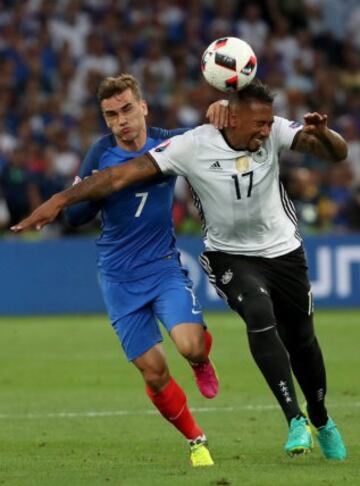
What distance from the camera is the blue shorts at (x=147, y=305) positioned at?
8.54 m

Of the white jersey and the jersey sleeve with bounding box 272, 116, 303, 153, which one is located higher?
the jersey sleeve with bounding box 272, 116, 303, 153

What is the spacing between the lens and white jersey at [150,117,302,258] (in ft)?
26.9

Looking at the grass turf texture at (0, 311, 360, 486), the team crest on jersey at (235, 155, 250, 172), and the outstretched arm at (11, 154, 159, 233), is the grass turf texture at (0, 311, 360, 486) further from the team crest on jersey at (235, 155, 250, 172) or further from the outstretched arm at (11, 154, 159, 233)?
the team crest on jersey at (235, 155, 250, 172)

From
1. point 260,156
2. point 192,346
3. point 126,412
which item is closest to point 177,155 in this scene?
point 260,156

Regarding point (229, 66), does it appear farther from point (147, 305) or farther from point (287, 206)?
point (147, 305)

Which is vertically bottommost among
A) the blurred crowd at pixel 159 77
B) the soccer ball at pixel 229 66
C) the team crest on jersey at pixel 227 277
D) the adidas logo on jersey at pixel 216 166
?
the blurred crowd at pixel 159 77

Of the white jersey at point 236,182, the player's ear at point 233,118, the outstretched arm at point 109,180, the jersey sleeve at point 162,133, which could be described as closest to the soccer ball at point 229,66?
the player's ear at point 233,118

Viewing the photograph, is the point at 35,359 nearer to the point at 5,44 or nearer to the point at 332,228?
the point at 332,228

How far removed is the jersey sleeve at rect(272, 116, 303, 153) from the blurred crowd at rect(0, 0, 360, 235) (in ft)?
39.6

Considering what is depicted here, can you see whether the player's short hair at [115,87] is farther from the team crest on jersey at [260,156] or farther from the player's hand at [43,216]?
the player's hand at [43,216]

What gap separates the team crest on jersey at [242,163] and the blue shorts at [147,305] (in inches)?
38.1

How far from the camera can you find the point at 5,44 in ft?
73.9

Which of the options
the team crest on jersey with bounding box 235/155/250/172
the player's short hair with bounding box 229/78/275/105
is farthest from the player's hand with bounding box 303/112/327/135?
the team crest on jersey with bounding box 235/155/250/172

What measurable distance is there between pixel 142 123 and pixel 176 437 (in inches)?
101
